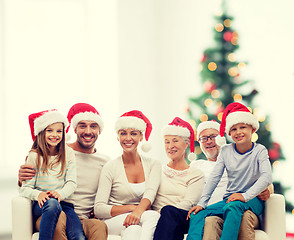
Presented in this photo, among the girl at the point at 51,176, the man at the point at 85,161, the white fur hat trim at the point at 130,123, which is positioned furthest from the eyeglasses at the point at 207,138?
the girl at the point at 51,176

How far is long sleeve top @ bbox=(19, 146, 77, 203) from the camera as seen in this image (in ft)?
9.20

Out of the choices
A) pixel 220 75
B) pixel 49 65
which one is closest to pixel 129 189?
pixel 220 75

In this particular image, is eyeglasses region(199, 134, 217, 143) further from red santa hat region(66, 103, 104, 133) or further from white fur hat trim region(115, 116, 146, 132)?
red santa hat region(66, 103, 104, 133)

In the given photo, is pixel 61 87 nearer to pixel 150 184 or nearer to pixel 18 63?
pixel 18 63

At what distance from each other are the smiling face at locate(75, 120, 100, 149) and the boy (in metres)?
0.91

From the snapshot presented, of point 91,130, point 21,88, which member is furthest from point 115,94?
point 91,130

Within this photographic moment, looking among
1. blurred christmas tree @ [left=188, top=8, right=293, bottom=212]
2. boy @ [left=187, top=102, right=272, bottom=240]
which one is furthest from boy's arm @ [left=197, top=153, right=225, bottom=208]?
blurred christmas tree @ [left=188, top=8, right=293, bottom=212]

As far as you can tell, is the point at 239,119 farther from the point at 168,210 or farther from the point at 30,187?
the point at 30,187

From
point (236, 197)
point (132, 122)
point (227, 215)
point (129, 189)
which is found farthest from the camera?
point (132, 122)

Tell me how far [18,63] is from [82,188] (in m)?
2.74

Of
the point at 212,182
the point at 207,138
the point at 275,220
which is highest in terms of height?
the point at 207,138

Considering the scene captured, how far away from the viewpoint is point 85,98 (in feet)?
18.6

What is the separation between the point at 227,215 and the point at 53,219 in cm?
105

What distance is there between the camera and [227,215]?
8.47ft
